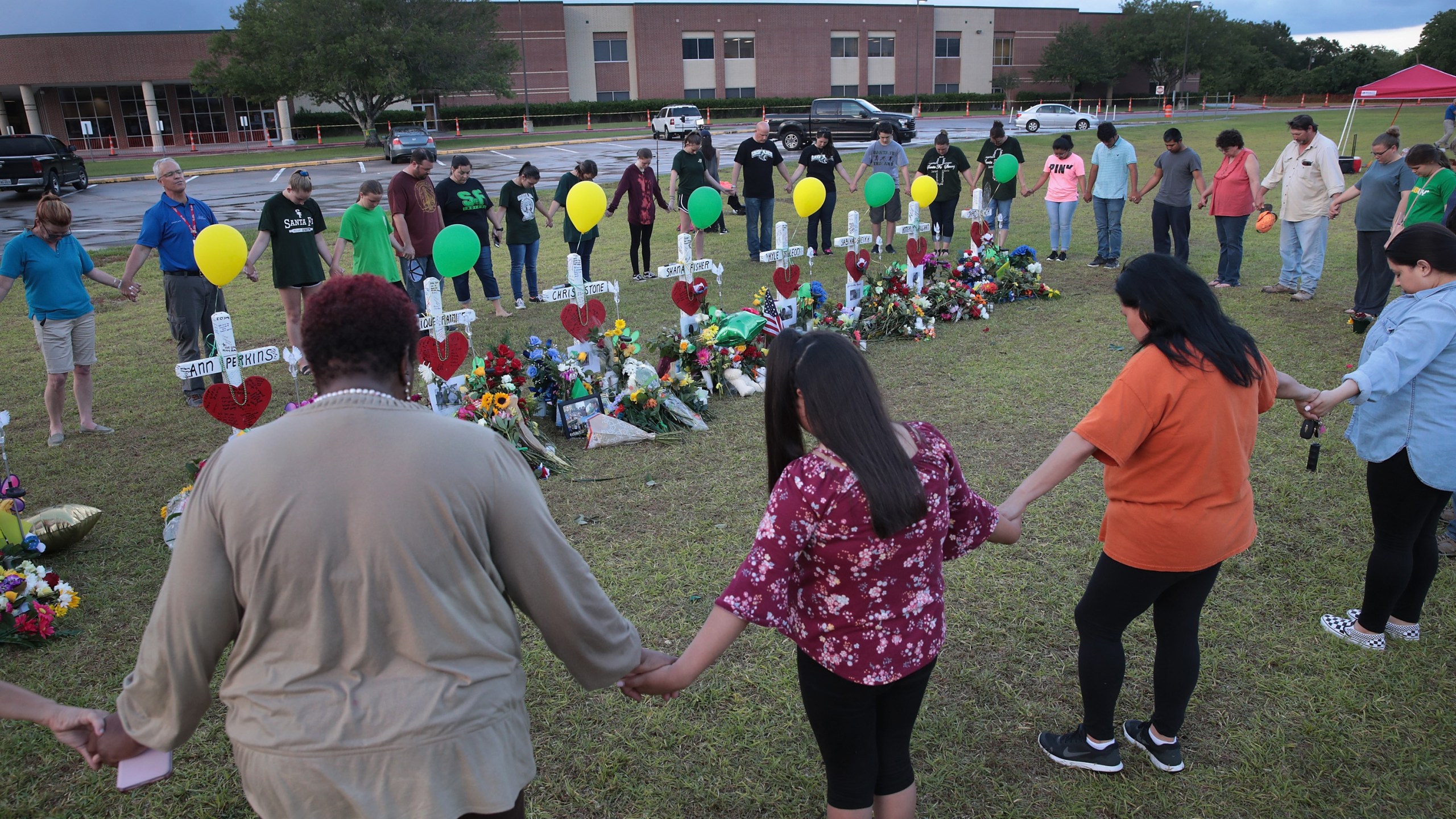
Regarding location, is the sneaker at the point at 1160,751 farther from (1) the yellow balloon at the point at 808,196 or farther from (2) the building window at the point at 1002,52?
(2) the building window at the point at 1002,52

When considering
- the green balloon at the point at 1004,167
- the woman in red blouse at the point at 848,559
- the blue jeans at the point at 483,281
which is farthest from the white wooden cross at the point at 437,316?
the green balloon at the point at 1004,167

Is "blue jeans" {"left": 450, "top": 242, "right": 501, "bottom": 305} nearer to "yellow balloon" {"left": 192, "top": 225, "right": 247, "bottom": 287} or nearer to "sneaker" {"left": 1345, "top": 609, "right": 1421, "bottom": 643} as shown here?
"yellow balloon" {"left": 192, "top": 225, "right": 247, "bottom": 287}

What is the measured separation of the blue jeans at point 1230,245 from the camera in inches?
411

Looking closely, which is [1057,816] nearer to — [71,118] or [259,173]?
[259,173]

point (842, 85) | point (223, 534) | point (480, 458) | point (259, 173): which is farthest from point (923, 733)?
point (842, 85)

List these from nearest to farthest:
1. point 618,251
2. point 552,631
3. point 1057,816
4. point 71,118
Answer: point 552,631 < point 1057,816 < point 618,251 < point 71,118

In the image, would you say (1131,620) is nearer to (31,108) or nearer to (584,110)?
(584,110)

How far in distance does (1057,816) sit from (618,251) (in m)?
12.7

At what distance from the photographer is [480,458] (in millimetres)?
1690

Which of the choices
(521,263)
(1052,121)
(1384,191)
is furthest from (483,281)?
(1052,121)

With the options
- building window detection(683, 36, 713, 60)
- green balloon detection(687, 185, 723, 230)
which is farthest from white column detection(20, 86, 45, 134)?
green balloon detection(687, 185, 723, 230)

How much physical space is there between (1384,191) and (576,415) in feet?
27.4

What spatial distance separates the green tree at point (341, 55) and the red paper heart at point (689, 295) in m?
36.2

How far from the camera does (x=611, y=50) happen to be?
58375mm
